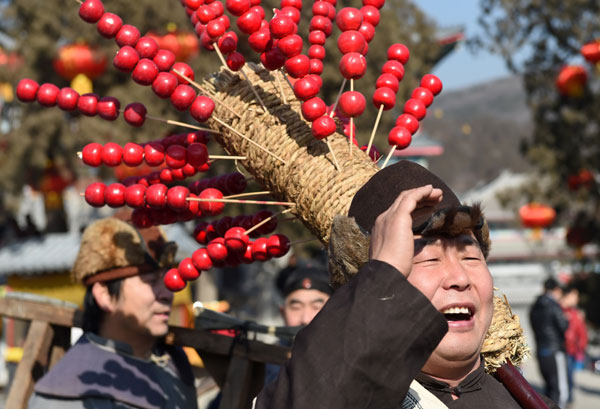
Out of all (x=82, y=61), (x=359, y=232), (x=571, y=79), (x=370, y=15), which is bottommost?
(x=82, y=61)

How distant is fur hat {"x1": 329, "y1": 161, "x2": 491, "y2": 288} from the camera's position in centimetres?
160

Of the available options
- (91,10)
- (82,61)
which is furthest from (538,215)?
(91,10)

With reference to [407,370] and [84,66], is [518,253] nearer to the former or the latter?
[84,66]

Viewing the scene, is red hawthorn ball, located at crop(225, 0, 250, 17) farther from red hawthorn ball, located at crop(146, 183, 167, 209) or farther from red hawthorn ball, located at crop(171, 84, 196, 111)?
red hawthorn ball, located at crop(146, 183, 167, 209)

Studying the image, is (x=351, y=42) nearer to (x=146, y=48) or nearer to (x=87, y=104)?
(x=146, y=48)

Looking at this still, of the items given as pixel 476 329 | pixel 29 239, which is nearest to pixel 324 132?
pixel 476 329

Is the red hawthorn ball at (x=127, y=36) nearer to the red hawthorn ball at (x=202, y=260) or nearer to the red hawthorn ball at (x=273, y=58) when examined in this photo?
the red hawthorn ball at (x=273, y=58)

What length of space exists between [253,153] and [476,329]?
0.81 m

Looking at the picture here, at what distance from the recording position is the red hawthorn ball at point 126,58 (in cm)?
193

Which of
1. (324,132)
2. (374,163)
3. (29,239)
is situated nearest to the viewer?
(324,132)

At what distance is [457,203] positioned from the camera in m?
1.72

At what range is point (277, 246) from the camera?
84.4 inches

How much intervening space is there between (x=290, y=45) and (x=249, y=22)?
16 cm

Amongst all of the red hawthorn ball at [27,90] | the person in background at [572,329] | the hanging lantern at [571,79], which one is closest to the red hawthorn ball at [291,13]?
the red hawthorn ball at [27,90]
